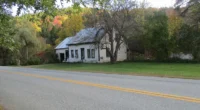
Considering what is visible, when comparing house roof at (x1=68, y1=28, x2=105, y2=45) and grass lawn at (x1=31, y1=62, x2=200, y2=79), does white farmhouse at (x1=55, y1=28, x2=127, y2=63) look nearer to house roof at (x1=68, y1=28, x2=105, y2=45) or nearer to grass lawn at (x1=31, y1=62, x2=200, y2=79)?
house roof at (x1=68, y1=28, x2=105, y2=45)

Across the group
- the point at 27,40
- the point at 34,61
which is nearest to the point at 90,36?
the point at 34,61

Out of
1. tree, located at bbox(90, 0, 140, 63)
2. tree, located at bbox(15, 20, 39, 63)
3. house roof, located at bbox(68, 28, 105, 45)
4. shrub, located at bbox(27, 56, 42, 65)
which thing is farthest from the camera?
tree, located at bbox(15, 20, 39, 63)

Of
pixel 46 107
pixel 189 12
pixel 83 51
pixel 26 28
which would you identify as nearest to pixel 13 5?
pixel 46 107

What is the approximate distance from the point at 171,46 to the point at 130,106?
29.7m

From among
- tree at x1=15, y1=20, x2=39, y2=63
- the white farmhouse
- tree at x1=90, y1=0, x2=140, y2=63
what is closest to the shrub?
tree at x1=15, y1=20, x2=39, y2=63

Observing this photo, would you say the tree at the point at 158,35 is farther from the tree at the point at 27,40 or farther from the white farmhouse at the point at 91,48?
the tree at the point at 27,40

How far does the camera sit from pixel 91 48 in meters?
44.9

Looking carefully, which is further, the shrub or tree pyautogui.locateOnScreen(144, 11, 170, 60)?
the shrub

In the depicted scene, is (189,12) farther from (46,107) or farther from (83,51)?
(46,107)

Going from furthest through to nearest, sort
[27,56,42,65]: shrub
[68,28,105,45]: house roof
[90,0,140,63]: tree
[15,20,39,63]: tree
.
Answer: [15,20,39,63]: tree < [27,56,42,65]: shrub < [68,28,105,45]: house roof < [90,0,140,63]: tree

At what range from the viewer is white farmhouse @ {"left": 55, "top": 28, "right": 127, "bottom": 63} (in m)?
41.9

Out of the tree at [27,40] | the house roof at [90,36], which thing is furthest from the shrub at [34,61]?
the house roof at [90,36]

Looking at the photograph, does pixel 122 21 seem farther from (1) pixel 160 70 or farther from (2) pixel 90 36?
(1) pixel 160 70

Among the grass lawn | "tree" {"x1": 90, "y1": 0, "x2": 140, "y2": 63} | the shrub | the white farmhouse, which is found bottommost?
the grass lawn
